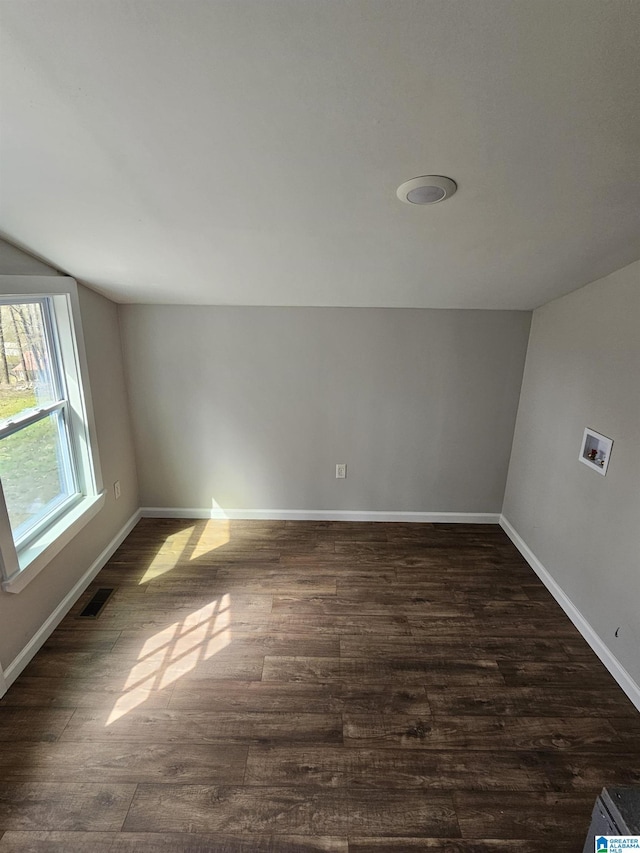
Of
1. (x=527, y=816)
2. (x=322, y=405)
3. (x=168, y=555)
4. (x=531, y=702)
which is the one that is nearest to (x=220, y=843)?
(x=527, y=816)

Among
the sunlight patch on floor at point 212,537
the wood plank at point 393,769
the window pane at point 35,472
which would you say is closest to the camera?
the wood plank at point 393,769

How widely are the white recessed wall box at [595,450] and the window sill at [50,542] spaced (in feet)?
9.47

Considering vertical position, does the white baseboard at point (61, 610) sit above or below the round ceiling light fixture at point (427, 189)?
below

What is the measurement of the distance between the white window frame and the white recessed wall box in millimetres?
2888

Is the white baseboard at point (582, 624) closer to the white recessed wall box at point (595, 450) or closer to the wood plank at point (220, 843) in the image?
the white recessed wall box at point (595, 450)

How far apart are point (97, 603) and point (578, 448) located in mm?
2942

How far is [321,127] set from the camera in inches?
44.3

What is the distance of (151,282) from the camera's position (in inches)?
94.0

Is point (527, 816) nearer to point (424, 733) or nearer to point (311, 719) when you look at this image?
point (424, 733)

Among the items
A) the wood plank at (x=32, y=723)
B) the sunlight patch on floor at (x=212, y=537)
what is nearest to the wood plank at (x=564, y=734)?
the wood plank at (x=32, y=723)

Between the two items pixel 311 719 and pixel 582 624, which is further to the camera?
pixel 582 624

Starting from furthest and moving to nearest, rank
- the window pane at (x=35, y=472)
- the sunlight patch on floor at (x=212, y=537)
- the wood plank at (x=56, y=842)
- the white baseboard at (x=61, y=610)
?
1. the sunlight patch on floor at (x=212, y=537)
2. the window pane at (x=35, y=472)
3. the white baseboard at (x=61, y=610)
4. the wood plank at (x=56, y=842)

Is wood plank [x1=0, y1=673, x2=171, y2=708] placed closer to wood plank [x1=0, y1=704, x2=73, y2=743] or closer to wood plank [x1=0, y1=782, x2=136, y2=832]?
wood plank [x1=0, y1=704, x2=73, y2=743]

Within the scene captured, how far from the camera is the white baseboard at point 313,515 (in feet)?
10.8
